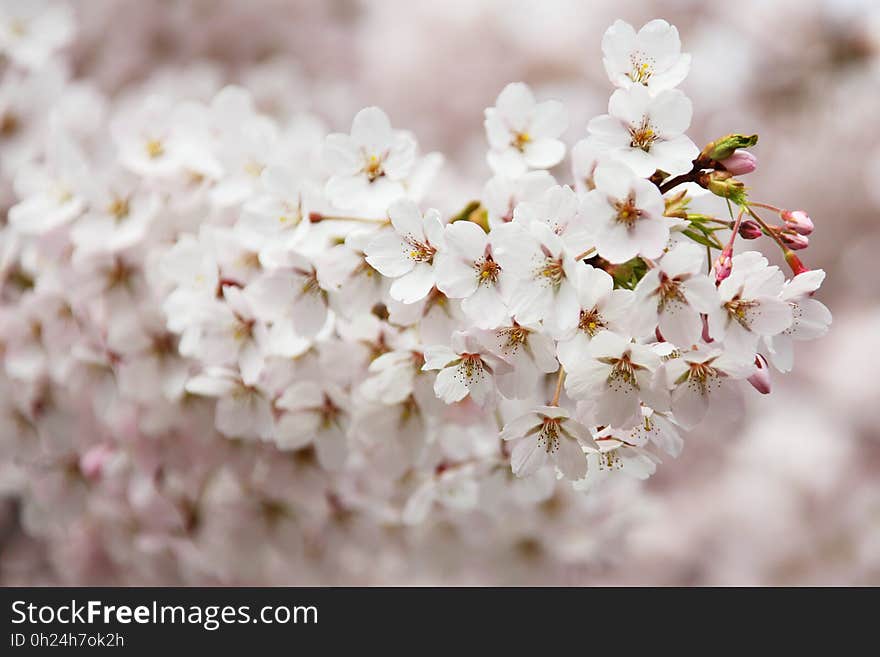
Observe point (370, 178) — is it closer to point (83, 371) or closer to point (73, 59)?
point (83, 371)

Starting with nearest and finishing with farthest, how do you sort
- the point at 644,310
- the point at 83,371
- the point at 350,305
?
1. the point at 644,310
2. the point at 350,305
3. the point at 83,371

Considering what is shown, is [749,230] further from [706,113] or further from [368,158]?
[706,113]

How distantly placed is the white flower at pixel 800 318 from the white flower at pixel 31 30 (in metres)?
1.06

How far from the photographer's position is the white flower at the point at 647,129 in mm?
684

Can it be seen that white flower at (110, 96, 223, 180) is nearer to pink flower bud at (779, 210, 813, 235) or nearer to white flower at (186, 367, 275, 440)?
white flower at (186, 367, 275, 440)

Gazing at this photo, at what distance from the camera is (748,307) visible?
0.67 meters

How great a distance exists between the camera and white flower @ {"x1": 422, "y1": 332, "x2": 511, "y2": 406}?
714 mm

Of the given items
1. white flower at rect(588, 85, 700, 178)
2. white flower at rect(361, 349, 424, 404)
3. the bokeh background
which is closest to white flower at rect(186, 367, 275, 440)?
white flower at rect(361, 349, 424, 404)

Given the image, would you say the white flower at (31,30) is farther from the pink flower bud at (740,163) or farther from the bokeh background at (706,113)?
the pink flower bud at (740,163)

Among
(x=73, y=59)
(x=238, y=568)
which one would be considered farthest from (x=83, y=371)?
(x=73, y=59)

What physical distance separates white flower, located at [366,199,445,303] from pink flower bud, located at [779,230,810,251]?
276mm

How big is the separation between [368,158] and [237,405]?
30 cm

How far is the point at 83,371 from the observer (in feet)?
3.41

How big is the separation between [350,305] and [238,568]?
553 millimetres
